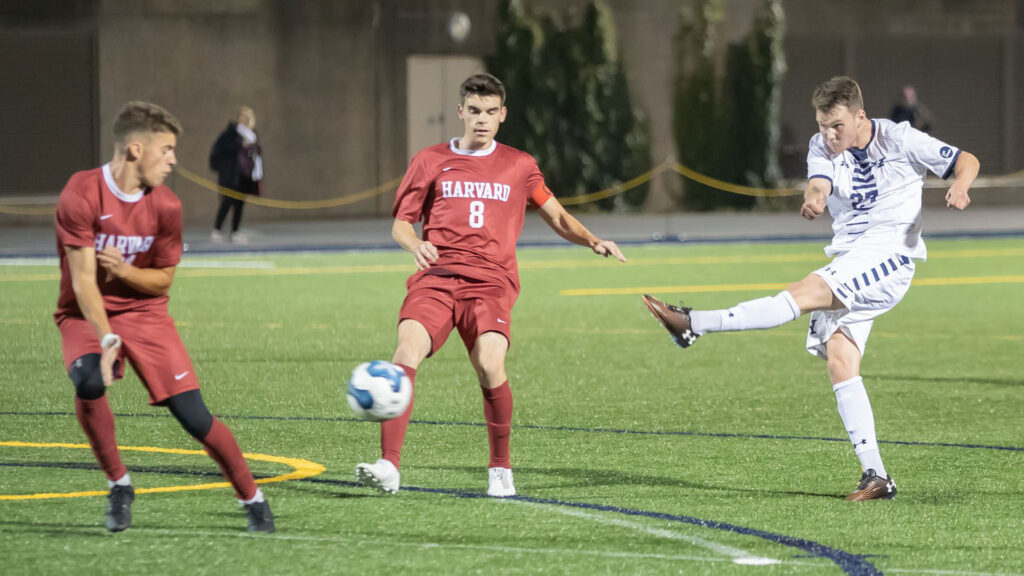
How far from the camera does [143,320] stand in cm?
667

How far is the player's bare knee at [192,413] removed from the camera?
6.56 m

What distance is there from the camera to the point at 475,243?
7.87m

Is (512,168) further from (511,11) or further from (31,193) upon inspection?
(511,11)

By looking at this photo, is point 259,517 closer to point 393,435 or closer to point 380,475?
point 380,475

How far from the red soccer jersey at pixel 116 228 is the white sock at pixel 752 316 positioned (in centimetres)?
254

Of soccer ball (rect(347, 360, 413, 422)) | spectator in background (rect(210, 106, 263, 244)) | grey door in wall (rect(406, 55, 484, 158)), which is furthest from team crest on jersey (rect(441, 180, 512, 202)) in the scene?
grey door in wall (rect(406, 55, 484, 158))

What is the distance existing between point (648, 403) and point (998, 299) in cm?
833

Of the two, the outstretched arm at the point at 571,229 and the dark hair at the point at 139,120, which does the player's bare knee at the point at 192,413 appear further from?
the outstretched arm at the point at 571,229

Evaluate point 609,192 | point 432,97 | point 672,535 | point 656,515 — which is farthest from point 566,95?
point 672,535

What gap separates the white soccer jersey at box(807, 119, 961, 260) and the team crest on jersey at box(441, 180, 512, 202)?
151cm

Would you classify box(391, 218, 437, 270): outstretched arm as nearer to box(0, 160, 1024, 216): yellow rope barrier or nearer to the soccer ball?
the soccer ball

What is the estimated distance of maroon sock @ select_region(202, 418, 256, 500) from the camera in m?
6.60

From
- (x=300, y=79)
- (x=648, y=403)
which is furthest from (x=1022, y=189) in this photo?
(x=648, y=403)

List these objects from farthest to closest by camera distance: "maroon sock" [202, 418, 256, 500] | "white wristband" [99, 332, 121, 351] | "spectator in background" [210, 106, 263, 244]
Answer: "spectator in background" [210, 106, 263, 244] < "maroon sock" [202, 418, 256, 500] < "white wristband" [99, 332, 121, 351]
